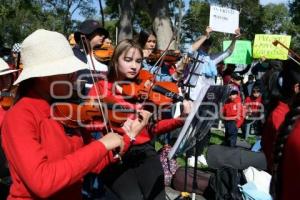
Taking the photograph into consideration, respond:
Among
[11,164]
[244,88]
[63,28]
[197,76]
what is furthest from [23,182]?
[63,28]

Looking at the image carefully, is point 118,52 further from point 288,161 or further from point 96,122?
point 288,161

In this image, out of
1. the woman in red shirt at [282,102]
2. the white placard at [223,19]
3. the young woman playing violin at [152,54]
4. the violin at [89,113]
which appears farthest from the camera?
the white placard at [223,19]

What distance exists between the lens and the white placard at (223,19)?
6691 millimetres

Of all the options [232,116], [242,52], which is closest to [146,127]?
[232,116]

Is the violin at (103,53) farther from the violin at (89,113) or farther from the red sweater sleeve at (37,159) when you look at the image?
the red sweater sleeve at (37,159)

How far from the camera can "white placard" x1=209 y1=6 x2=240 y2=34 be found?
669cm

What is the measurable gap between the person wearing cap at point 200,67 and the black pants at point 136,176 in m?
1.22

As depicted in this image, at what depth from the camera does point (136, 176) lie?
3.20 metres

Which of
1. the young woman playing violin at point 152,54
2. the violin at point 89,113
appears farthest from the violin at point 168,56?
the violin at point 89,113

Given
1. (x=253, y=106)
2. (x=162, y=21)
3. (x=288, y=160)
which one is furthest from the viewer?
(x=162, y=21)

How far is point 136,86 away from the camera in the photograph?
11.1ft

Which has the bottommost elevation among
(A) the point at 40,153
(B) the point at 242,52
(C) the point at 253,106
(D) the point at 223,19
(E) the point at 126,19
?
(C) the point at 253,106

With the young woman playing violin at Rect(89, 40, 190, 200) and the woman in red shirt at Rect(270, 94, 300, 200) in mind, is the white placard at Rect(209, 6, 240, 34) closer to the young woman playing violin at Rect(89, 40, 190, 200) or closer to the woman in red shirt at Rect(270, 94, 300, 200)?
the young woman playing violin at Rect(89, 40, 190, 200)

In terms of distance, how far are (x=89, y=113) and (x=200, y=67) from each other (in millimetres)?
2722
